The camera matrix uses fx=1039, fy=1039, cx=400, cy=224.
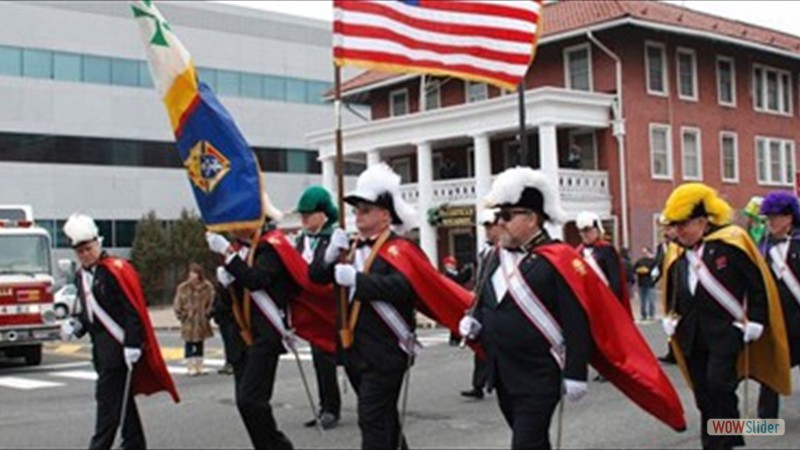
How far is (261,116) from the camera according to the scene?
180 feet

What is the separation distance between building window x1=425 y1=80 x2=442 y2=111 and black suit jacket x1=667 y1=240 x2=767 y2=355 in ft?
99.6

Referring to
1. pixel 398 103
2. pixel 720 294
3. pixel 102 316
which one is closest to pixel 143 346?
pixel 102 316

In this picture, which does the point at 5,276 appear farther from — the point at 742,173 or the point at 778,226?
the point at 742,173

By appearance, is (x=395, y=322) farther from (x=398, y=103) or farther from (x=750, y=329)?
(x=398, y=103)

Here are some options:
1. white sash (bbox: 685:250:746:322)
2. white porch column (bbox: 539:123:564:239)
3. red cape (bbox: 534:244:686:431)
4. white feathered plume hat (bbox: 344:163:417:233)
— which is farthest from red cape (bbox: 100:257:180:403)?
white porch column (bbox: 539:123:564:239)

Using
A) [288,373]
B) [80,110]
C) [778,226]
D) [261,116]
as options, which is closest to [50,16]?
[80,110]

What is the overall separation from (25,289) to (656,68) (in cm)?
2246

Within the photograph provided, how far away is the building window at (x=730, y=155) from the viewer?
35.7 metres

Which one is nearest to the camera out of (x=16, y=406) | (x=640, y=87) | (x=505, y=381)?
(x=505, y=381)

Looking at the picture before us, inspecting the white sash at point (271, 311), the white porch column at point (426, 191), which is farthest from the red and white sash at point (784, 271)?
the white porch column at point (426, 191)

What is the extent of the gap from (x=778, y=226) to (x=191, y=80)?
5.14 m

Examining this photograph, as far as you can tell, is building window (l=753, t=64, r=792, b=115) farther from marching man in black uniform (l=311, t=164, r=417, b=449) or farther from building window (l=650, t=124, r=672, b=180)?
marching man in black uniform (l=311, t=164, r=417, b=449)

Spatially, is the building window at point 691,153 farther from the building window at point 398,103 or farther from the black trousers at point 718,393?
the black trousers at point 718,393

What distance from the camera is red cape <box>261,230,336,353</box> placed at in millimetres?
7496
